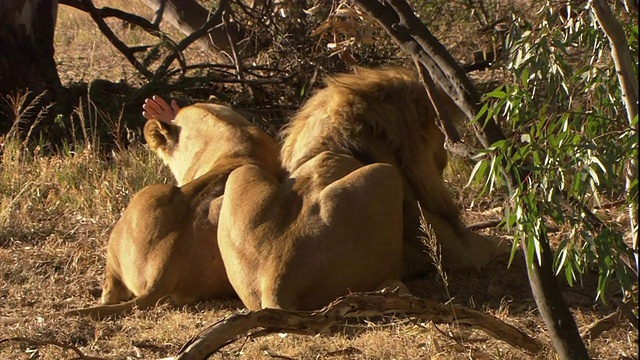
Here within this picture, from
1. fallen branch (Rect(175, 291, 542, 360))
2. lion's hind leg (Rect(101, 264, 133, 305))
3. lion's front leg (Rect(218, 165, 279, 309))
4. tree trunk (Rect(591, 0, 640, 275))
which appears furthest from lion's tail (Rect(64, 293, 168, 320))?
tree trunk (Rect(591, 0, 640, 275))

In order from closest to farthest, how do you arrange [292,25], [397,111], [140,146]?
[397,111]
[140,146]
[292,25]

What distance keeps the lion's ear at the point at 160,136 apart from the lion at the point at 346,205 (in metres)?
0.95

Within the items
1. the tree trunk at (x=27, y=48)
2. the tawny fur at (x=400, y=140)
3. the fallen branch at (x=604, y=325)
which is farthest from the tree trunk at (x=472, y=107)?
the tree trunk at (x=27, y=48)

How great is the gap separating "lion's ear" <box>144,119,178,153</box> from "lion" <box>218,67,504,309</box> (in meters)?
0.95

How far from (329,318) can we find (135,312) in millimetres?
1901

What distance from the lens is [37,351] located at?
5.28m

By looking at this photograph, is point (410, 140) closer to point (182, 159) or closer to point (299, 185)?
point (299, 185)

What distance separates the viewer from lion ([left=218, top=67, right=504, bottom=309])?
220 inches

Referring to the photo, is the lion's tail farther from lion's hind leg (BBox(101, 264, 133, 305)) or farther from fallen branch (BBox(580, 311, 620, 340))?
fallen branch (BBox(580, 311, 620, 340))

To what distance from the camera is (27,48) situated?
1040cm

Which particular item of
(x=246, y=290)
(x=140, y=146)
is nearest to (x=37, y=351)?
(x=246, y=290)

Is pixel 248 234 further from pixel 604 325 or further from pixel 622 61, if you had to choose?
pixel 622 61

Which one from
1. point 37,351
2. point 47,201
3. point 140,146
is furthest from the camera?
point 140,146

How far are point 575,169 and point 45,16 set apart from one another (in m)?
7.79
